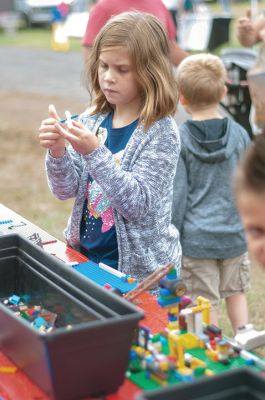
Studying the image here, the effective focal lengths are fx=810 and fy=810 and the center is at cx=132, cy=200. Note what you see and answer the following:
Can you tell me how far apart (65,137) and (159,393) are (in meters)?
1.17

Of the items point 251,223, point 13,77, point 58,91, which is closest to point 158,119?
point 251,223

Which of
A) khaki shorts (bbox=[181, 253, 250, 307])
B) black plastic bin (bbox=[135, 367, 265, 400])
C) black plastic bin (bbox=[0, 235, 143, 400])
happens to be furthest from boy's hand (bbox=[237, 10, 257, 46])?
black plastic bin (bbox=[135, 367, 265, 400])

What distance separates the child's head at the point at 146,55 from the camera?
2529 mm

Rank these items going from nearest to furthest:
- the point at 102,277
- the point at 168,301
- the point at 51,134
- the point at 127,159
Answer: the point at 168,301, the point at 102,277, the point at 51,134, the point at 127,159

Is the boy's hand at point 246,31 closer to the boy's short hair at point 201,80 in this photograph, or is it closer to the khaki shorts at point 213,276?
the boy's short hair at point 201,80

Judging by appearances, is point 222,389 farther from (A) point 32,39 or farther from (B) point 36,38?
A: (B) point 36,38

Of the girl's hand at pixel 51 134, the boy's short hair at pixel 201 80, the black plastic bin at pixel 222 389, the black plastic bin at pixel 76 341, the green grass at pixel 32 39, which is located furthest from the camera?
the green grass at pixel 32 39

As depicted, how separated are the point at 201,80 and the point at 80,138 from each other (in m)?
1.25

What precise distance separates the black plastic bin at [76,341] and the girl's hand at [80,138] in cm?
51

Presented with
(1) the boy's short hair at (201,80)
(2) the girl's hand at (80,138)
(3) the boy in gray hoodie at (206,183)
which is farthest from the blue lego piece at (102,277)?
A: (1) the boy's short hair at (201,80)

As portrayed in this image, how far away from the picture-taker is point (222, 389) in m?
1.37

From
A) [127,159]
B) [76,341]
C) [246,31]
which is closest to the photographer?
[76,341]

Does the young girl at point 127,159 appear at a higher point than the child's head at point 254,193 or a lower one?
lower

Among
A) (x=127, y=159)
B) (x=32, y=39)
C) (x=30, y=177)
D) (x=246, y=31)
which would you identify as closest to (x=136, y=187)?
(x=127, y=159)
